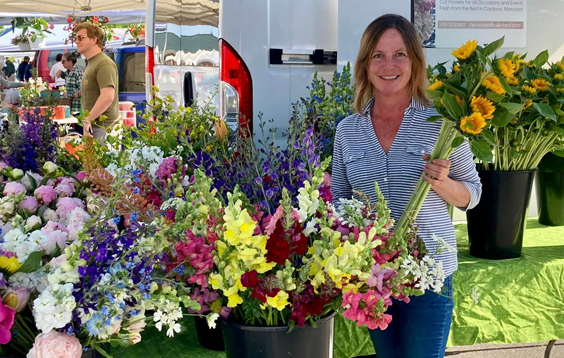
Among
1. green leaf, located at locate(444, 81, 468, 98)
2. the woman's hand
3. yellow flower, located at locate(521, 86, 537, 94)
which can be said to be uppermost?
yellow flower, located at locate(521, 86, 537, 94)

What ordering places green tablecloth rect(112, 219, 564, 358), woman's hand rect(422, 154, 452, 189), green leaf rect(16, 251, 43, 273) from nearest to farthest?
green leaf rect(16, 251, 43, 273), woman's hand rect(422, 154, 452, 189), green tablecloth rect(112, 219, 564, 358)

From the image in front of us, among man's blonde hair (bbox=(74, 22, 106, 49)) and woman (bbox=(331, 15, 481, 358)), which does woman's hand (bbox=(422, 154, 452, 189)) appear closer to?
woman (bbox=(331, 15, 481, 358))

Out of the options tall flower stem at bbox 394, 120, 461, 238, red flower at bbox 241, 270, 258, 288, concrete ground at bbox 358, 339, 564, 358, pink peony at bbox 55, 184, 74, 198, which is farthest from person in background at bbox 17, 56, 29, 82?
red flower at bbox 241, 270, 258, 288

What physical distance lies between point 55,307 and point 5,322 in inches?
4.2

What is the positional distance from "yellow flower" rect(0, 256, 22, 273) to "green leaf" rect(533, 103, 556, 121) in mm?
1769

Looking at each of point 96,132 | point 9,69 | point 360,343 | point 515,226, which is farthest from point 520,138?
point 9,69

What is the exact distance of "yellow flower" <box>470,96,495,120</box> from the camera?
136 centimetres

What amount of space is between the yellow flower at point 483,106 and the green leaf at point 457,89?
0.16ft

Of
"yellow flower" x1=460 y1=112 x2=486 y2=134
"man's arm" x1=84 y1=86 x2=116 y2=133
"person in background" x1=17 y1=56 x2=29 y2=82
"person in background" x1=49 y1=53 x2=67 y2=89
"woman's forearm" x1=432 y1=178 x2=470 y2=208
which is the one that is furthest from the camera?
"person in background" x1=17 y1=56 x2=29 y2=82

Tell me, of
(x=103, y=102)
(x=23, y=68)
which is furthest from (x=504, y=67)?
(x=23, y=68)

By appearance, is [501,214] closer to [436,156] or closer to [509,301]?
[509,301]

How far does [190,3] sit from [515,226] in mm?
2000

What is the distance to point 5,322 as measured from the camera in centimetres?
106

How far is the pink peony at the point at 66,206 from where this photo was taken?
1.55 meters
